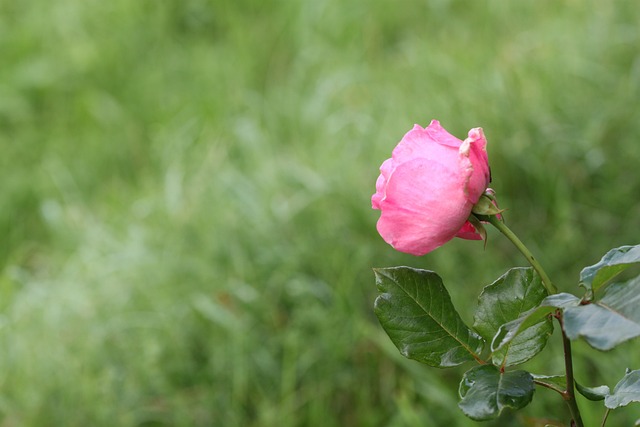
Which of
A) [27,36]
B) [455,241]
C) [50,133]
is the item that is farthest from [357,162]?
[27,36]

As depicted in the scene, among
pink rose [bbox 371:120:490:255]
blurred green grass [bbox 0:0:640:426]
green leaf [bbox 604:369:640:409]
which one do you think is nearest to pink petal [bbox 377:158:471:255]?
pink rose [bbox 371:120:490:255]

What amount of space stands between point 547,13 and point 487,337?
2682mm

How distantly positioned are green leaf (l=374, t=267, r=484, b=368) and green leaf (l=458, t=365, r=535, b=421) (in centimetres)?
2

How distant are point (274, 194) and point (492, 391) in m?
1.81

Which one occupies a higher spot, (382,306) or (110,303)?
(382,306)

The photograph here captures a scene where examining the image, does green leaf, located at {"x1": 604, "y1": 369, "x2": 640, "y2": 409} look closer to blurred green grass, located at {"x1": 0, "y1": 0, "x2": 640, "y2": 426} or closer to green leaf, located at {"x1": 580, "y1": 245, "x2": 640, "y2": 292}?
green leaf, located at {"x1": 580, "y1": 245, "x2": 640, "y2": 292}

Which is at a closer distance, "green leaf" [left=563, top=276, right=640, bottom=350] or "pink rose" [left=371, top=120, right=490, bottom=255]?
"green leaf" [left=563, top=276, right=640, bottom=350]

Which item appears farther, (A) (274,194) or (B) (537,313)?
(A) (274,194)

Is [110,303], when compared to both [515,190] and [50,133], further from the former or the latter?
[50,133]

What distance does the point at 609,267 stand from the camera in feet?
1.54

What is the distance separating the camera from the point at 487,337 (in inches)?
21.3

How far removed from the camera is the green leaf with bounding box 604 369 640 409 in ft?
1.69

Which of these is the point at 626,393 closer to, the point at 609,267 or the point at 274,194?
the point at 609,267

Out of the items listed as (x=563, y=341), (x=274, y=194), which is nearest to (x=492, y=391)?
(x=563, y=341)
